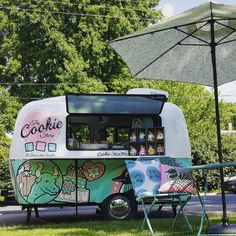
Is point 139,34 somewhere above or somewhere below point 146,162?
above

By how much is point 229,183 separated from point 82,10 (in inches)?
505

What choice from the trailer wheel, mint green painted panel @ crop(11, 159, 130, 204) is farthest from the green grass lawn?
mint green painted panel @ crop(11, 159, 130, 204)

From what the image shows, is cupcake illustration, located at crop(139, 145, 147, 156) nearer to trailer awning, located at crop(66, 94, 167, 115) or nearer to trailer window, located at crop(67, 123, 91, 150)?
trailer awning, located at crop(66, 94, 167, 115)

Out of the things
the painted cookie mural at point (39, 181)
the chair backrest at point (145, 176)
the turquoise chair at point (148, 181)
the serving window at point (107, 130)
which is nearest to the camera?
the turquoise chair at point (148, 181)

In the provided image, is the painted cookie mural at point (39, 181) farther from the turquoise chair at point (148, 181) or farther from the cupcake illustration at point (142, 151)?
the turquoise chair at point (148, 181)

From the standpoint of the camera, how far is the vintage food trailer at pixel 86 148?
9.59 meters

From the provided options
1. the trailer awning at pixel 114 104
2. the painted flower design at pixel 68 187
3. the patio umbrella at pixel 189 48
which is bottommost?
the painted flower design at pixel 68 187

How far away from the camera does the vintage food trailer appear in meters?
9.59

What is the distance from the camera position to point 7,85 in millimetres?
28234

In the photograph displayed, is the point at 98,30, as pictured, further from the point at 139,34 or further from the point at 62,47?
the point at 139,34

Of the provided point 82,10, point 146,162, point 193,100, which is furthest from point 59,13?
point 146,162

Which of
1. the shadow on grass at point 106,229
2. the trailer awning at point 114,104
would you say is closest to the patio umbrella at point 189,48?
the shadow on grass at point 106,229

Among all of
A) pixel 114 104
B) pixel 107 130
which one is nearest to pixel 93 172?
pixel 107 130

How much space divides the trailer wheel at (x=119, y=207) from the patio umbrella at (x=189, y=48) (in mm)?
2840
